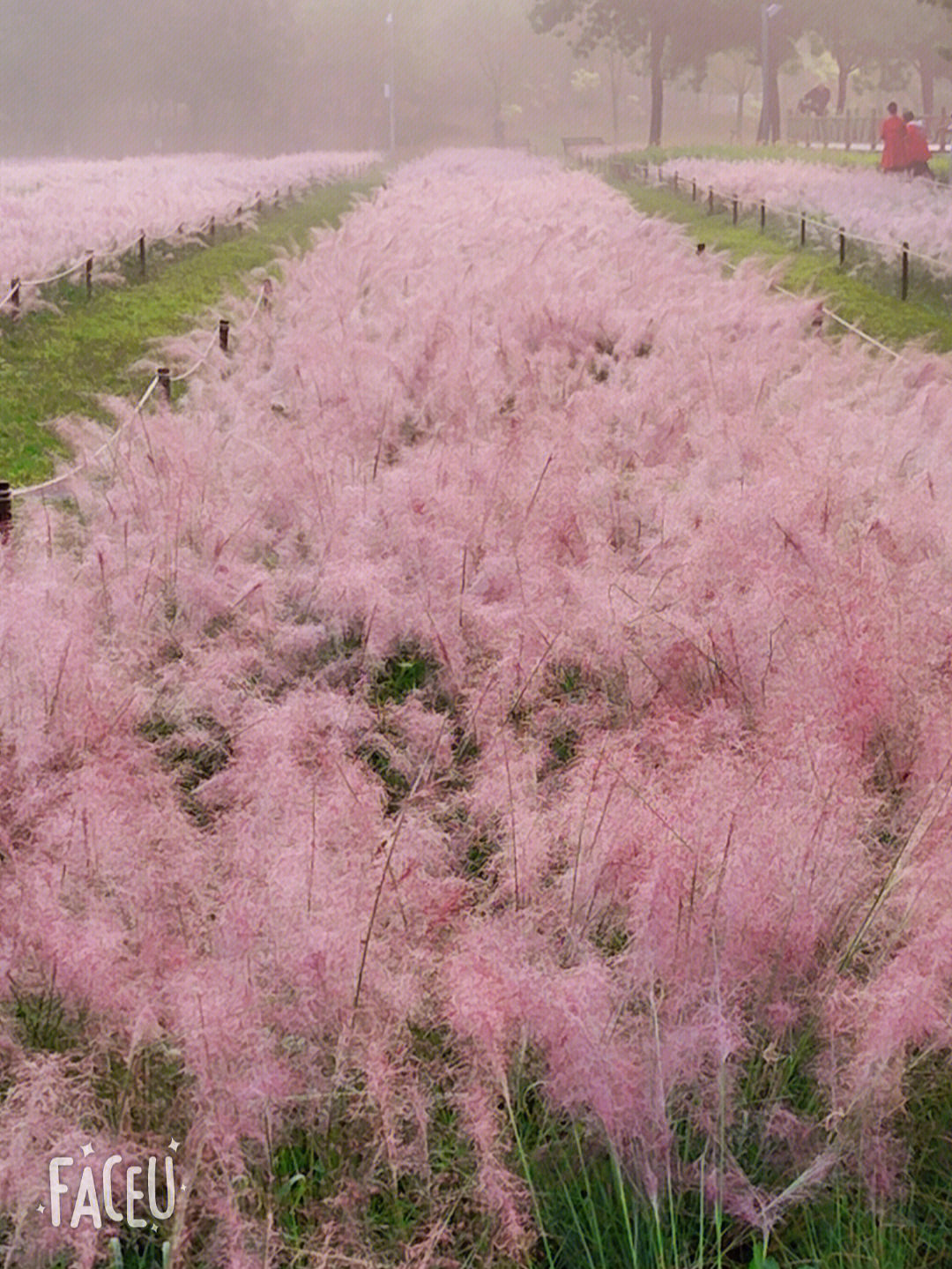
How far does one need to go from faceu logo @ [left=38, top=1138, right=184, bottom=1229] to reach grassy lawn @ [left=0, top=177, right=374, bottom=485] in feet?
17.8

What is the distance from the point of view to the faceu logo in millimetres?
2234

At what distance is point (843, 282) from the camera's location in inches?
603

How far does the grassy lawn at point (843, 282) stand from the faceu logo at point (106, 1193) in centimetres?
813

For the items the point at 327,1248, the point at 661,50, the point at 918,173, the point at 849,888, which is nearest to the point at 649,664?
the point at 849,888

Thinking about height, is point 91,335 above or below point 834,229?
below

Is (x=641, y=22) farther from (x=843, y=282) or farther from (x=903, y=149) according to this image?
(x=843, y=282)

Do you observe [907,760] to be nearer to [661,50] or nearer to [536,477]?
[536,477]

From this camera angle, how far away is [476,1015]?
248cm

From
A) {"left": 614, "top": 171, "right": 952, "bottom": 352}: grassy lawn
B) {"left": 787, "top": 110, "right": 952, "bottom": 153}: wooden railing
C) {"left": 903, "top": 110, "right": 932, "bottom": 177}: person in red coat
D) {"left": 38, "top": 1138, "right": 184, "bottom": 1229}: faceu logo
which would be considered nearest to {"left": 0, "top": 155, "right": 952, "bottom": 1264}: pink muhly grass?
{"left": 38, "top": 1138, "right": 184, "bottom": 1229}: faceu logo

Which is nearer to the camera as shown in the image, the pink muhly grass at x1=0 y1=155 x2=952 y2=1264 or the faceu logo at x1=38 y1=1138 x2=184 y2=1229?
the faceu logo at x1=38 y1=1138 x2=184 y2=1229

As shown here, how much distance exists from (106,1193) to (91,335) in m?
11.6

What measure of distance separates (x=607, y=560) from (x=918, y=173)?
82.6 feet

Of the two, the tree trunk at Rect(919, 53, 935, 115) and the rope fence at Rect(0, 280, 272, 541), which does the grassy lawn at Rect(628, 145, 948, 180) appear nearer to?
the tree trunk at Rect(919, 53, 935, 115)

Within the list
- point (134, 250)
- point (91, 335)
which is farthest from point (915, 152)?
point (91, 335)
